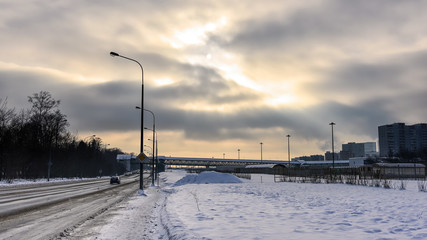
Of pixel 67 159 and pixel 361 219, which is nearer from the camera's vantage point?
pixel 361 219

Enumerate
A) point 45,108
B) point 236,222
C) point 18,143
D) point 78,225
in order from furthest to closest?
point 45,108, point 18,143, point 78,225, point 236,222

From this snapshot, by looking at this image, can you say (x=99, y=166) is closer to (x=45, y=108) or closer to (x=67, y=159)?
(x=67, y=159)

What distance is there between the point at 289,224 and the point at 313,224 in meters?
0.77

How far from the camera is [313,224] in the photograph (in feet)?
35.4

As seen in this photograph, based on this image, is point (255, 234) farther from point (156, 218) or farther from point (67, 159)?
point (67, 159)

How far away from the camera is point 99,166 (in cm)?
12962

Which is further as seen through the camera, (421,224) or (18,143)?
(18,143)

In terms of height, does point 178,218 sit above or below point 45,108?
below

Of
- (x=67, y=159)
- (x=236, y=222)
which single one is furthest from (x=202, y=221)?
(x=67, y=159)

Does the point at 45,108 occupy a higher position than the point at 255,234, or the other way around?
the point at 45,108

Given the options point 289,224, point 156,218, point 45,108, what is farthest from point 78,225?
point 45,108

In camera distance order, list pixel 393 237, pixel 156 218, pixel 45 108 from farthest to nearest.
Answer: pixel 45 108 < pixel 156 218 < pixel 393 237

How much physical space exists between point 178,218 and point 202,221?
1339 millimetres

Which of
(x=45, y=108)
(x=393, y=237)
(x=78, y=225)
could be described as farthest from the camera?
(x=45, y=108)
